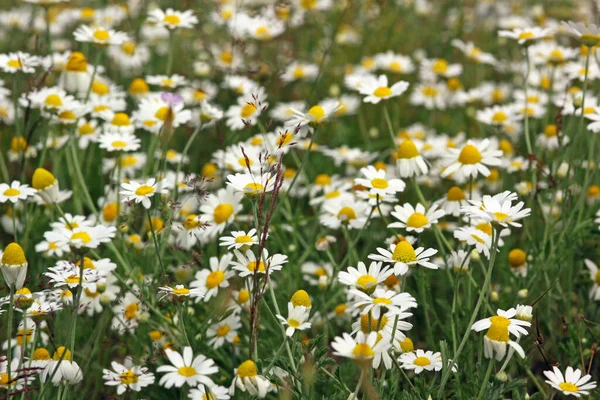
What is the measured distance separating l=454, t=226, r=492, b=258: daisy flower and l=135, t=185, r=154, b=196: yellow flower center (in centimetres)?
92

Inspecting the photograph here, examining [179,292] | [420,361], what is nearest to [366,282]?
[420,361]

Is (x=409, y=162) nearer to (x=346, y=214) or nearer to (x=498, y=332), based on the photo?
(x=346, y=214)

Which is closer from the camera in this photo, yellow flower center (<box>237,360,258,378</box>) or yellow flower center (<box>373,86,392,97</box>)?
yellow flower center (<box>237,360,258,378</box>)

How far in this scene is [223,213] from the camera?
8.78ft

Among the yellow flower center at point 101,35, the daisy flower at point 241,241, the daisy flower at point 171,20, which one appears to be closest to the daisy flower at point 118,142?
the yellow flower center at point 101,35

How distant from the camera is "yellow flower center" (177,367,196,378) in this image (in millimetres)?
1990

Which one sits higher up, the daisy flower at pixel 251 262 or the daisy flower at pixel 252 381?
the daisy flower at pixel 251 262

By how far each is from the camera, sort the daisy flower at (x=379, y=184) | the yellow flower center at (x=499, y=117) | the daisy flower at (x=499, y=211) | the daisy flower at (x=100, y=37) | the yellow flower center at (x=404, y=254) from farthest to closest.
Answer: the yellow flower center at (x=499, y=117)
the daisy flower at (x=100, y=37)
the daisy flower at (x=379, y=184)
the yellow flower center at (x=404, y=254)
the daisy flower at (x=499, y=211)

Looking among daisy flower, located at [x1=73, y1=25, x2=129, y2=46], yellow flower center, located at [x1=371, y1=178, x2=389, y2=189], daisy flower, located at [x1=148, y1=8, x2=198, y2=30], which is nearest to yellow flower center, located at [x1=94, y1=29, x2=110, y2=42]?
daisy flower, located at [x1=73, y1=25, x2=129, y2=46]

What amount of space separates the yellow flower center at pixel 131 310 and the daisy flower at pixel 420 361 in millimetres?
934

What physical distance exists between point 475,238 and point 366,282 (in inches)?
18.7

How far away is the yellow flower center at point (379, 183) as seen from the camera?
8.08ft

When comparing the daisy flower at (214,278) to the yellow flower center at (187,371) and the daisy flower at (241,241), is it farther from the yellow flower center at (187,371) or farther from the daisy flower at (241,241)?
the yellow flower center at (187,371)

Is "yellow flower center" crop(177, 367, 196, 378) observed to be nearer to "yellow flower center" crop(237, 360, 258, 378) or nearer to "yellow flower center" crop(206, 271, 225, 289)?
"yellow flower center" crop(237, 360, 258, 378)
